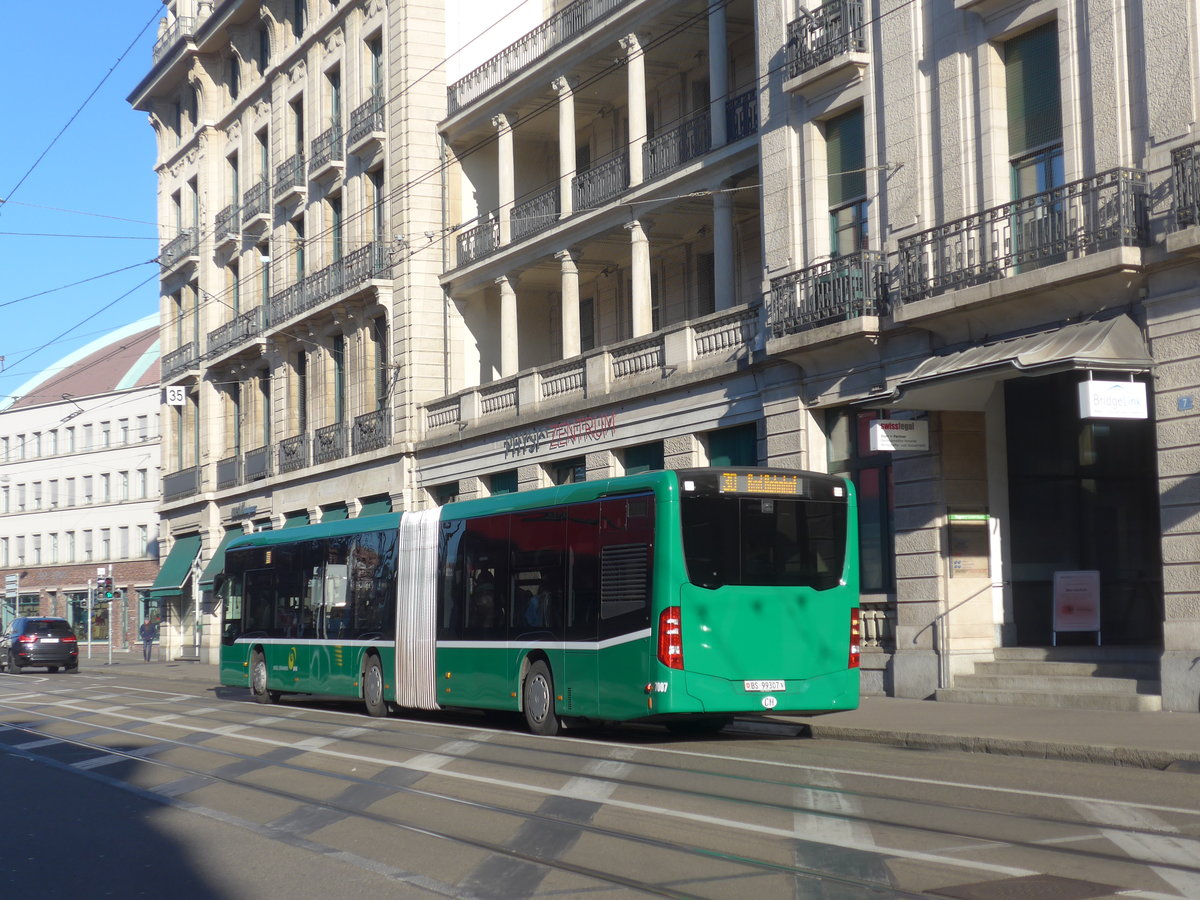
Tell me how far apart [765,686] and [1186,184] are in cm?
760

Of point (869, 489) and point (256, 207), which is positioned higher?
point (256, 207)

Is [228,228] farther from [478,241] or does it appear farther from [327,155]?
[478,241]

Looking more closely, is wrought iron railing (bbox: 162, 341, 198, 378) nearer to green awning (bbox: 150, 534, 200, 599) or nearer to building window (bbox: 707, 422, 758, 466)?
green awning (bbox: 150, 534, 200, 599)

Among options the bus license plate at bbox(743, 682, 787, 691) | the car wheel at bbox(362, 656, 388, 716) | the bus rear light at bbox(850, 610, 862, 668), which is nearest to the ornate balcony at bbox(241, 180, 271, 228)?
the car wheel at bbox(362, 656, 388, 716)

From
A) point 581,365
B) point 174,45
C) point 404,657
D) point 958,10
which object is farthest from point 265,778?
point 174,45

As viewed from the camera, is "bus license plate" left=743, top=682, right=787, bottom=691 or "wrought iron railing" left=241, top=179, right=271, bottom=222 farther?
"wrought iron railing" left=241, top=179, right=271, bottom=222

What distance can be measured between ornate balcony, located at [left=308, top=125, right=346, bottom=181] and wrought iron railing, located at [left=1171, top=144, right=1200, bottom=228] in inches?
1143

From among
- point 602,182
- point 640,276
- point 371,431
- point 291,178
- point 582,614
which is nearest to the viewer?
point 582,614

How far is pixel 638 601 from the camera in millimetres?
16094

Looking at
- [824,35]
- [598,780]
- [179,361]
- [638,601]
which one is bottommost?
[598,780]

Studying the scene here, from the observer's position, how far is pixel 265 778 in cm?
1388

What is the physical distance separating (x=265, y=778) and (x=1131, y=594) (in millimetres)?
12749

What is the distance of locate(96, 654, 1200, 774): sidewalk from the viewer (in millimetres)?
13266

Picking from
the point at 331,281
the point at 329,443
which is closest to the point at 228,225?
the point at 331,281
